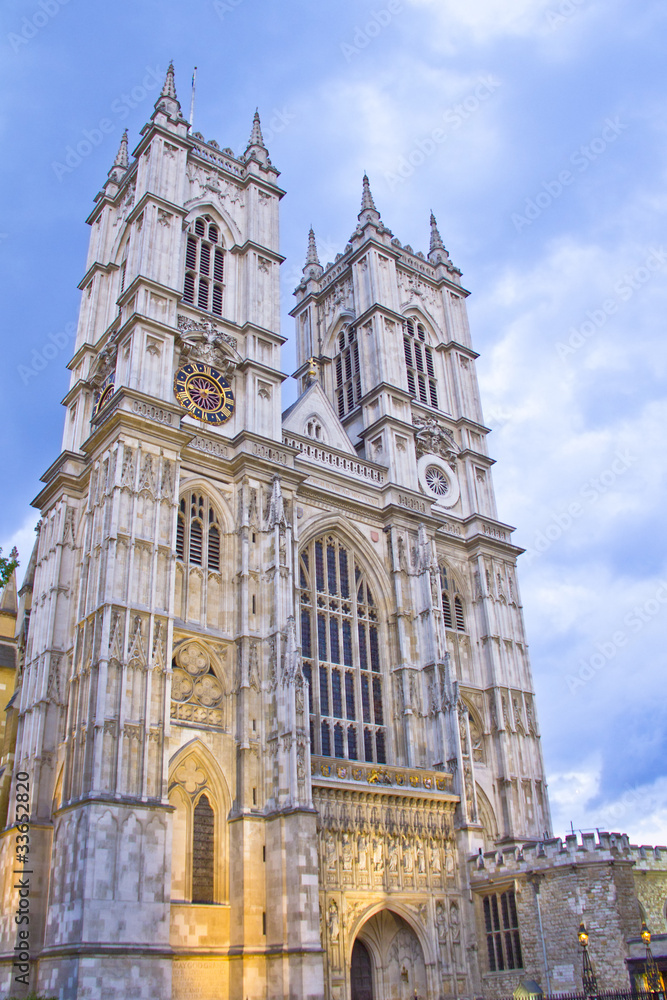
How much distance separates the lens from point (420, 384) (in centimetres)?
4331

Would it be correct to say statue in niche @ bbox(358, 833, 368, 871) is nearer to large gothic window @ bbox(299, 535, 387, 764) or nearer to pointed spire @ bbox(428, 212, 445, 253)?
large gothic window @ bbox(299, 535, 387, 764)

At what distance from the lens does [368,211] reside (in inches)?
1807

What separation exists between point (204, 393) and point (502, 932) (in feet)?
69.9

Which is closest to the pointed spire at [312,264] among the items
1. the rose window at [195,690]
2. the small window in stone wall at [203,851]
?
the rose window at [195,690]

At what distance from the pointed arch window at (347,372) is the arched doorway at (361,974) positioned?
2396 centimetres

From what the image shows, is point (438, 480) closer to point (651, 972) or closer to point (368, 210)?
point (368, 210)

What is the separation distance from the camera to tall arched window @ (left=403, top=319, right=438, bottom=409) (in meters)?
42.9

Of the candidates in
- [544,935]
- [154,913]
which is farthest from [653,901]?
[154,913]

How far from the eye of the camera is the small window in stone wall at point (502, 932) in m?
26.7

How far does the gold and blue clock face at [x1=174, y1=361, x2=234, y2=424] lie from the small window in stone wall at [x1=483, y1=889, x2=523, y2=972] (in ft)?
63.2

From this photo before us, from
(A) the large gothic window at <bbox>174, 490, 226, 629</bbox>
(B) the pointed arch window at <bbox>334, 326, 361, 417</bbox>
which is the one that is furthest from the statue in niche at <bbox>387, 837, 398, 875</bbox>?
(B) the pointed arch window at <bbox>334, 326, 361, 417</bbox>

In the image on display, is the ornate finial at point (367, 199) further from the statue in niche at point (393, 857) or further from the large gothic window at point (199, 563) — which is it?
the statue in niche at point (393, 857)

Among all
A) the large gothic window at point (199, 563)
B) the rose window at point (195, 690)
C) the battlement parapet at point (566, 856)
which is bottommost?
the battlement parapet at point (566, 856)

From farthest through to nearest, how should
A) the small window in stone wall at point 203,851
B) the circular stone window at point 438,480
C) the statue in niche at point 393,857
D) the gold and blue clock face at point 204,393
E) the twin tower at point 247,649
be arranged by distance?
the circular stone window at point 438,480
the gold and blue clock face at point 204,393
the statue in niche at point 393,857
the small window in stone wall at point 203,851
the twin tower at point 247,649
